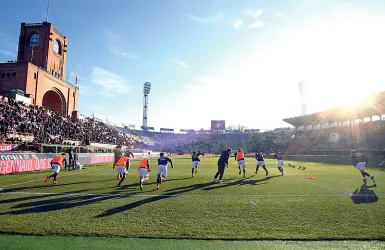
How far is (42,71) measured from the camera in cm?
4438

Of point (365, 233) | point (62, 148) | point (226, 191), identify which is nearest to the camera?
point (365, 233)

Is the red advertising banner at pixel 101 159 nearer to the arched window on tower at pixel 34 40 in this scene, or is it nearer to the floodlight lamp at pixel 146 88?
the arched window on tower at pixel 34 40

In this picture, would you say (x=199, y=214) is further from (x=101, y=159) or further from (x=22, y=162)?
(x=101, y=159)

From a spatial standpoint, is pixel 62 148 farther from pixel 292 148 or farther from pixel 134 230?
pixel 292 148

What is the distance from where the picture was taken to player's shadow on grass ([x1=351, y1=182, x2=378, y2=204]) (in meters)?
9.68

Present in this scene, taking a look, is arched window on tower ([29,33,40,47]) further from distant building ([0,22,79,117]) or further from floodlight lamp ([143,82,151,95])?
floodlight lamp ([143,82,151,95])

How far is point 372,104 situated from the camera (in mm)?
48969

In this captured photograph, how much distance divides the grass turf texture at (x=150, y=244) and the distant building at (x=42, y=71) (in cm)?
4310

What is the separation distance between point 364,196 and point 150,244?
383 inches

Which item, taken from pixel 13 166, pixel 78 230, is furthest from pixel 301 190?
pixel 13 166

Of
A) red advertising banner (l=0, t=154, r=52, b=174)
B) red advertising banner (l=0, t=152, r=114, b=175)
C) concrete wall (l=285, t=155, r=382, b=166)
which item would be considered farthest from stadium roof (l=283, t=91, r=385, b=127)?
red advertising banner (l=0, t=154, r=52, b=174)

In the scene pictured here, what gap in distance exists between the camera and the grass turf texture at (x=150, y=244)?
5.36m

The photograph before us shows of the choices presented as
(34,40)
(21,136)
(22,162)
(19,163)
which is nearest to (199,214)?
(19,163)

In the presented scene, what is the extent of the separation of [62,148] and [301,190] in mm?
28590
